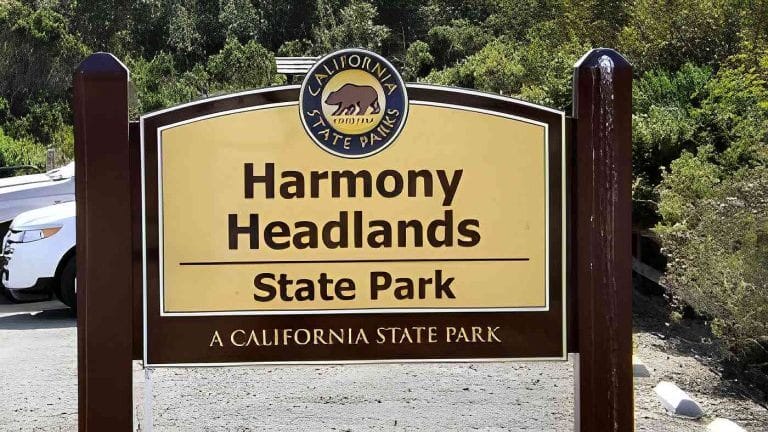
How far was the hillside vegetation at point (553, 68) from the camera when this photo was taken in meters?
7.52

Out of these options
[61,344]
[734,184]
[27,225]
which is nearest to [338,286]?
[734,184]

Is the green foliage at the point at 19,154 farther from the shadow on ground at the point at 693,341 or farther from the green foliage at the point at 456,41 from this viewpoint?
the shadow on ground at the point at 693,341

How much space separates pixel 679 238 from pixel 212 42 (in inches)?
1455

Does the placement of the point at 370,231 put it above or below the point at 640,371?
above

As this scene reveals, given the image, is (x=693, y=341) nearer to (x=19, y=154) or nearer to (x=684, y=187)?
(x=684, y=187)

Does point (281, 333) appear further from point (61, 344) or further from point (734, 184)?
point (61, 344)

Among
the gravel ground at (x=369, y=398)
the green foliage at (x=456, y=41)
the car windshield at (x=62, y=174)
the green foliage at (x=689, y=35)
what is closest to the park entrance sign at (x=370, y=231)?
the gravel ground at (x=369, y=398)

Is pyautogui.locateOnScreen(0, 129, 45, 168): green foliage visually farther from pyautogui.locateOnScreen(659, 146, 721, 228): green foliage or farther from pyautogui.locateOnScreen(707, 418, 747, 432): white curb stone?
pyautogui.locateOnScreen(707, 418, 747, 432): white curb stone

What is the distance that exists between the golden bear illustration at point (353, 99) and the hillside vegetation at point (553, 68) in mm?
2832

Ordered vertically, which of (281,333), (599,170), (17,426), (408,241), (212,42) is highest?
(212,42)

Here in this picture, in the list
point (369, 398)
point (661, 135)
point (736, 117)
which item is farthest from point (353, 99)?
point (736, 117)

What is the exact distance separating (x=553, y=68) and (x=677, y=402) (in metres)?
8.24

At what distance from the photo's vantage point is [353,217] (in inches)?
175

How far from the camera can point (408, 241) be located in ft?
14.6
